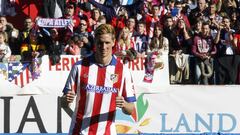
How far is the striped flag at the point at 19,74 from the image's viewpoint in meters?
12.9

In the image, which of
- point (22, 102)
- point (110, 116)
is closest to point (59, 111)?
point (22, 102)

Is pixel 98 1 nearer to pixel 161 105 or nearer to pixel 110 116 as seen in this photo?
pixel 161 105

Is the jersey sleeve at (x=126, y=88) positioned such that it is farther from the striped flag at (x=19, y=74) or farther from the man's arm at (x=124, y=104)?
the striped flag at (x=19, y=74)

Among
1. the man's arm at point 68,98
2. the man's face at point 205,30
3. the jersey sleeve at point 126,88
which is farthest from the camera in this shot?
the man's face at point 205,30

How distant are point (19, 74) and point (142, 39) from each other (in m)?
2.64

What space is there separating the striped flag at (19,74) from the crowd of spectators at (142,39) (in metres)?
0.15

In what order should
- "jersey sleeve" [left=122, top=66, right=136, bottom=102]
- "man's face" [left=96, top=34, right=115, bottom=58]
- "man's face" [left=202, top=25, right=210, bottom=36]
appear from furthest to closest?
"man's face" [left=202, top=25, right=210, bottom=36] < "jersey sleeve" [left=122, top=66, right=136, bottom=102] < "man's face" [left=96, top=34, right=115, bottom=58]

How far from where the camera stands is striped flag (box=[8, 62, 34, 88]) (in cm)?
1291

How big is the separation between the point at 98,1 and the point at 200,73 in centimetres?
321

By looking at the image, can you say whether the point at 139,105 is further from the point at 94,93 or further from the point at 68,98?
the point at 68,98

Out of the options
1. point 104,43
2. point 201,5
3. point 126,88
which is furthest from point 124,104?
point 201,5

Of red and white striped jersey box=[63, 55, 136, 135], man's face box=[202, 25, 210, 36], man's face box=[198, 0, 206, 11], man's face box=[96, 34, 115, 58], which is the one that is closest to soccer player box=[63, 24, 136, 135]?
red and white striped jersey box=[63, 55, 136, 135]

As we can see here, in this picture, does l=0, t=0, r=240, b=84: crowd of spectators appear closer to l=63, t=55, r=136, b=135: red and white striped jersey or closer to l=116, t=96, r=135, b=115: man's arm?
l=63, t=55, r=136, b=135: red and white striped jersey

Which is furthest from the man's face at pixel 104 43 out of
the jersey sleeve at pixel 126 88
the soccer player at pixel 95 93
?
the jersey sleeve at pixel 126 88
